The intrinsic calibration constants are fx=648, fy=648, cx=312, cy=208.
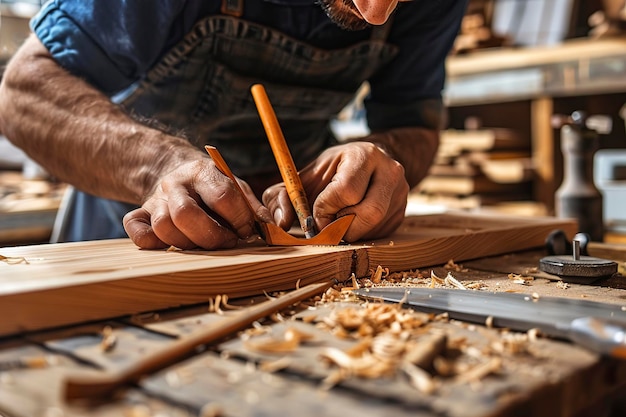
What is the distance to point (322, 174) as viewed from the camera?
1.39 m

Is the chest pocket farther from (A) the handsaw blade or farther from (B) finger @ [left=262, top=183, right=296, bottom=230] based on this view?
(A) the handsaw blade

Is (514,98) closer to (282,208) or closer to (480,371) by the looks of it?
(282,208)

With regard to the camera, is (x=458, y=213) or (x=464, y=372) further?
(x=458, y=213)

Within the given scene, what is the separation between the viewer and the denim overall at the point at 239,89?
172 centimetres

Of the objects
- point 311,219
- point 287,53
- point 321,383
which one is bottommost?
point 321,383

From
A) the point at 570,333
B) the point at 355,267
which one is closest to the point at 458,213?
the point at 355,267

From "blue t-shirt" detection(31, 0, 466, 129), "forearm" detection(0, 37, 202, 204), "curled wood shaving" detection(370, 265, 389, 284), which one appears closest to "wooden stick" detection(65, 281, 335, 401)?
"curled wood shaving" detection(370, 265, 389, 284)

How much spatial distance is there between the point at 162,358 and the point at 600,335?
19.4 inches

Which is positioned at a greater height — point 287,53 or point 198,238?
point 287,53

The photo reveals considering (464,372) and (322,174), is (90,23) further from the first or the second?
(464,372)

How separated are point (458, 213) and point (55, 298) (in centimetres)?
127

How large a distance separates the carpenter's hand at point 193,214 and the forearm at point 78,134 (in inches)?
5.7

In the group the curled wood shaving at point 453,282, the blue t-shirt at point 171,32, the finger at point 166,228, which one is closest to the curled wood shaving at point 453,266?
the curled wood shaving at point 453,282

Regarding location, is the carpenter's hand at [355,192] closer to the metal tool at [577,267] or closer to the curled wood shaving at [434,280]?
the curled wood shaving at [434,280]
